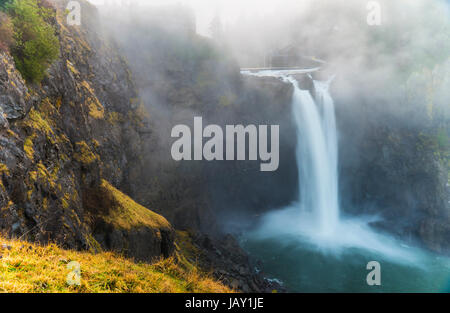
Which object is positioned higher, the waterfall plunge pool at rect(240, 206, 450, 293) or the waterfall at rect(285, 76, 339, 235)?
the waterfall at rect(285, 76, 339, 235)

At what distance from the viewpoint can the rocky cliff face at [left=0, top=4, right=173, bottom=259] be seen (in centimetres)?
877

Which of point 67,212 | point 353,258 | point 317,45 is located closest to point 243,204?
point 353,258

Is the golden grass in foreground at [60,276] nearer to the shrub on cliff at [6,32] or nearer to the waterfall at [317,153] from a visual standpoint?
the shrub on cliff at [6,32]

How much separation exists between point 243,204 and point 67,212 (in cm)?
3328

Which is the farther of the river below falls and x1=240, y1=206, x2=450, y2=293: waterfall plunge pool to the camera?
x1=240, y1=206, x2=450, y2=293: waterfall plunge pool

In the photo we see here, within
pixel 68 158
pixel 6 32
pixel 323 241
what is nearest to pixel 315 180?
pixel 323 241

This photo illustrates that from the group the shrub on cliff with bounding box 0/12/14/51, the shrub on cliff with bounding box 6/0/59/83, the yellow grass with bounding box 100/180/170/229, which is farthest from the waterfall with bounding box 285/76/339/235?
the shrub on cliff with bounding box 0/12/14/51

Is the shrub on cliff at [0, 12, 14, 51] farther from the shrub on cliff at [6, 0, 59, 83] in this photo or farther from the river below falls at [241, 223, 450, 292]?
the river below falls at [241, 223, 450, 292]

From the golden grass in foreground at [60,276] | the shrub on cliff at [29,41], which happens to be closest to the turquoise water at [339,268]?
the golden grass in foreground at [60,276]

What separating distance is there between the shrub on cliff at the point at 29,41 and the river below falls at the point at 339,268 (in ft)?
78.1

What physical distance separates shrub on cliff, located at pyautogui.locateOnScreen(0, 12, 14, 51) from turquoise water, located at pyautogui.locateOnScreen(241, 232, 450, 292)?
25.1m

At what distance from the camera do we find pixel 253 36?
77.5m

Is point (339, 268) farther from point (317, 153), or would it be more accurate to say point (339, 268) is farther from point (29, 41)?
point (29, 41)

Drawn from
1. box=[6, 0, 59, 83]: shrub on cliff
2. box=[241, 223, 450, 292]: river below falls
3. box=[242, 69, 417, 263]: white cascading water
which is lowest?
box=[241, 223, 450, 292]: river below falls
